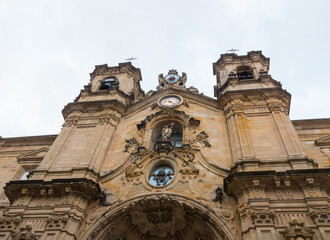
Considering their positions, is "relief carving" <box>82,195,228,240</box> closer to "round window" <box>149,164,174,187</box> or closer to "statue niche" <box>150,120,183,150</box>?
"round window" <box>149,164,174,187</box>

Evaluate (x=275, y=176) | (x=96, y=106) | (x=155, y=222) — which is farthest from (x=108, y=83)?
(x=275, y=176)

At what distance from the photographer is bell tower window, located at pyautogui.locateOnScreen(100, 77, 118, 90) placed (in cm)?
2221

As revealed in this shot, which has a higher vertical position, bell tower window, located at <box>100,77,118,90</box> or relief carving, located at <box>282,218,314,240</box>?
bell tower window, located at <box>100,77,118,90</box>

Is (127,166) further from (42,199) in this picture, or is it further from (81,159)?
(42,199)

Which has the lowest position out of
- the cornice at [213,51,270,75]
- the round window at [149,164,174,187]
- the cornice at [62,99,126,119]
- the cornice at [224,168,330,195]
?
the cornice at [224,168,330,195]

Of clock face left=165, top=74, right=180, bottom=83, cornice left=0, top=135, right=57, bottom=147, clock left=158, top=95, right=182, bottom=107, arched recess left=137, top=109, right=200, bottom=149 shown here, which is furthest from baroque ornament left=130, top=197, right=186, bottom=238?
clock face left=165, top=74, right=180, bottom=83

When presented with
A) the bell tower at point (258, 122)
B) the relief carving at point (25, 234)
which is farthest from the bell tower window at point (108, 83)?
the relief carving at point (25, 234)

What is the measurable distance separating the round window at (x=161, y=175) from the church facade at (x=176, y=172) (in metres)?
0.05

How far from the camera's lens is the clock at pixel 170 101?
18.4 meters

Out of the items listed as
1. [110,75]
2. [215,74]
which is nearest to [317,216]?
[215,74]

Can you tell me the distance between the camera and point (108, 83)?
22969 millimetres

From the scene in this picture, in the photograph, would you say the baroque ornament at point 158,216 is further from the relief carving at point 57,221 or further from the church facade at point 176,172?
the relief carving at point 57,221

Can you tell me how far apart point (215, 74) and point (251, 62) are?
338 centimetres

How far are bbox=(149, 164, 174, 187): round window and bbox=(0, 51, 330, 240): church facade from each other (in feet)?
0.18
